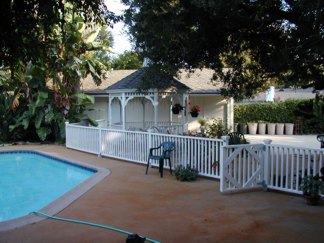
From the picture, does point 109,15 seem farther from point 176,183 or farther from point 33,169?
point 33,169

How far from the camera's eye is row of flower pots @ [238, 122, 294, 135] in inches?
1040

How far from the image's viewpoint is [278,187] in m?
9.42

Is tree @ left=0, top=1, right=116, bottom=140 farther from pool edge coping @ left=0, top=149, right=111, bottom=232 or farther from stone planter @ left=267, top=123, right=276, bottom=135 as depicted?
stone planter @ left=267, top=123, right=276, bottom=135

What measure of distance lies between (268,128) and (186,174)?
17.0 metres

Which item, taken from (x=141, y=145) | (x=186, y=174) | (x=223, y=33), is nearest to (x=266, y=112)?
(x=141, y=145)

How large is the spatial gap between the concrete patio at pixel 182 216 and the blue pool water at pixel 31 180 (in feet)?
6.82

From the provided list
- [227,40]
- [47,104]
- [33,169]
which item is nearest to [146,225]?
[227,40]

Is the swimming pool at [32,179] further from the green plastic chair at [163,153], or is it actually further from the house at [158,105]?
the house at [158,105]

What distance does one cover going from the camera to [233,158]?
945cm

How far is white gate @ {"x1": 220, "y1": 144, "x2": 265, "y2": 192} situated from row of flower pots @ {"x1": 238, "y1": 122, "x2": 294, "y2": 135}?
16.8m

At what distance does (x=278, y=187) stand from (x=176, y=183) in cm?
272

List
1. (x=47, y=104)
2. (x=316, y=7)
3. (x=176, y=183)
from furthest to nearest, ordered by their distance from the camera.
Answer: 1. (x=47, y=104)
2. (x=176, y=183)
3. (x=316, y=7)

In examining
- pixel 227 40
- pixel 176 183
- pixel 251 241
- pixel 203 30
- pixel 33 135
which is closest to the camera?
pixel 251 241

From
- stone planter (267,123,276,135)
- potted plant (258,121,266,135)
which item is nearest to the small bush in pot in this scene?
potted plant (258,121,266,135)
